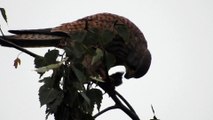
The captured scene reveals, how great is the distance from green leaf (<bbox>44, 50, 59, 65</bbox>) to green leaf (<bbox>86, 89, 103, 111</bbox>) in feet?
1.08

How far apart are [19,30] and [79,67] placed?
1.47 metres

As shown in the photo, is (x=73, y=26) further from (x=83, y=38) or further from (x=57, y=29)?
(x=83, y=38)

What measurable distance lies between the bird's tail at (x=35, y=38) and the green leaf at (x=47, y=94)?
4.37 ft

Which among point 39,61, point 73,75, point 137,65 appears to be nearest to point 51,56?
point 39,61

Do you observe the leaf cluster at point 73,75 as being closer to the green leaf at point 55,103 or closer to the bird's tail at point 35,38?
the green leaf at point 55,103

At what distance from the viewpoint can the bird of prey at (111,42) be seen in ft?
13.9

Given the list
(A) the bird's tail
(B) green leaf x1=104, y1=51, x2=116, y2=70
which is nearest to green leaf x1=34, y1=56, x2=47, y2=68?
(B) green leaf x1=104, y1=51, x2=116, y2=70

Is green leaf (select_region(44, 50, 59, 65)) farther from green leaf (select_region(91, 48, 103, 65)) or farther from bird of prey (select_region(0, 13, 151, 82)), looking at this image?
bird of prey (select_region(0, 13, 151, 82))

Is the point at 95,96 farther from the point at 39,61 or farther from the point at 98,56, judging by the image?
the point at 39,61

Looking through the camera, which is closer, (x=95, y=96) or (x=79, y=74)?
(x=79, y=74)

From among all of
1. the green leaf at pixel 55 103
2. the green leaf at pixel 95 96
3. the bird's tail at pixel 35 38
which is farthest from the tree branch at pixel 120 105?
the bird's tail at pixel 35 38

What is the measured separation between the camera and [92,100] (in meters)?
2.95

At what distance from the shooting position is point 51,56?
9.43 feet

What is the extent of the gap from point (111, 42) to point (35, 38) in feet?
2.81
